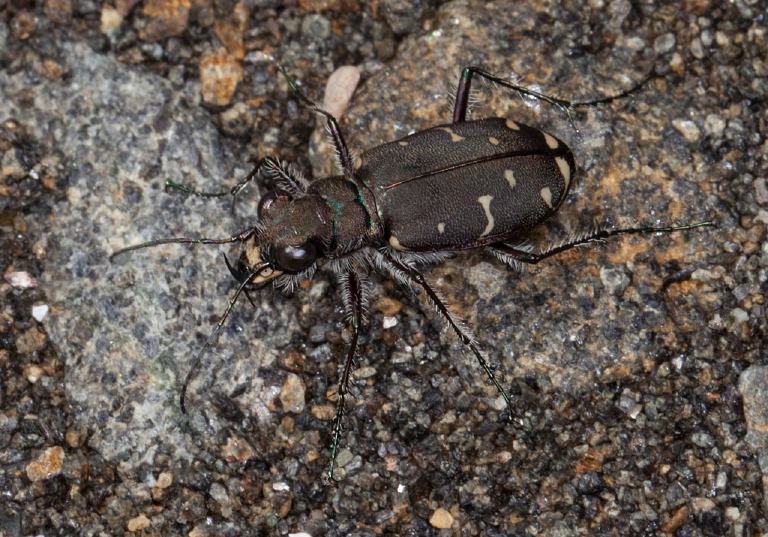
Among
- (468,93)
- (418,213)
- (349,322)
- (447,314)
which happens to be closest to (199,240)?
(349,322)

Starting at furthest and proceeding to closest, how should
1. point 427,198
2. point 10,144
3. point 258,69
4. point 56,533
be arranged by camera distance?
point 258,69
point 10,144
point 427,198
point 56,533

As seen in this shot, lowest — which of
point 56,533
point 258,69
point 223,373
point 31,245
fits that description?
point 56,533

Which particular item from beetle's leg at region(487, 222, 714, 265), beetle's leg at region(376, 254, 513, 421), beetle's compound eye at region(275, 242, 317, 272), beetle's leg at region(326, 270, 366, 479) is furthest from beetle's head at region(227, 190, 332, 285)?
beetle's leg at region(487, 222, 714, 265)

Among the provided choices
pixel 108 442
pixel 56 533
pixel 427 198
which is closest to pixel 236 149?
Answer: pixel 427 198

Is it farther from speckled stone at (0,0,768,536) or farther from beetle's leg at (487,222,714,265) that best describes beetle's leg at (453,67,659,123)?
beetle's leg at (487,222,714,265)

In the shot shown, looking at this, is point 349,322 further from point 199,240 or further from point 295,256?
point 199,240

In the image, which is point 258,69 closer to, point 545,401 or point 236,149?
point 236,149

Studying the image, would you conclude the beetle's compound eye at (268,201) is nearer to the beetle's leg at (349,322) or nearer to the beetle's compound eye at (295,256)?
the beetle's compound eye at (295,256)
